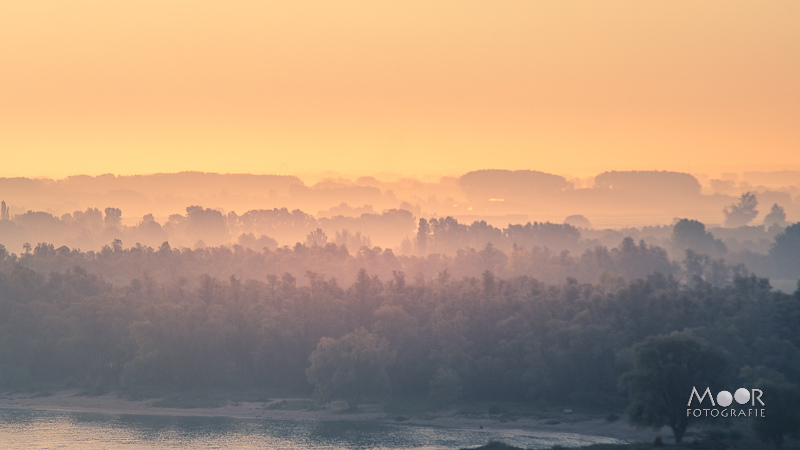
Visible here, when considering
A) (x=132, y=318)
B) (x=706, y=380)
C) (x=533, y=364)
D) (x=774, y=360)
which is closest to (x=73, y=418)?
(x=132, y=318)

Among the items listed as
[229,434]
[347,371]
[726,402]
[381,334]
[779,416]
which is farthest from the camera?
[381,334]

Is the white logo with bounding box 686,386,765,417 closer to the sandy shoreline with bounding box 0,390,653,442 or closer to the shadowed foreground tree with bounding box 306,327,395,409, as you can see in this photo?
the sandy shoreline with bounding box 0,390,653,442

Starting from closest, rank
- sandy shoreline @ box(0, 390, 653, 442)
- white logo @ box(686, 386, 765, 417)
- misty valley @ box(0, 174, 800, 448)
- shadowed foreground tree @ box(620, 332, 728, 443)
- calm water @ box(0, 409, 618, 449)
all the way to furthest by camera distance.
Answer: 1. shadowed foreground tree @ box(620, 332, 728, 443)
2. white logo @ box(686, 386, 765, 417)
3. calm water @ box(0, 409, 618, 449)
4. sandy shoreline @ box(0, 390, 653, 442)
5. misty valley @ box(0, 174, 800, 448)

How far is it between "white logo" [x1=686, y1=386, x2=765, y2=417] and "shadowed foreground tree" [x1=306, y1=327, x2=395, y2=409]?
43.0 m

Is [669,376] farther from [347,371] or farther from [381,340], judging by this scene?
[381,340]

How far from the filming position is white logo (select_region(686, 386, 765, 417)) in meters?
81.9

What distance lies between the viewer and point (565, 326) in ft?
382

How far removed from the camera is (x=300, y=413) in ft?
360

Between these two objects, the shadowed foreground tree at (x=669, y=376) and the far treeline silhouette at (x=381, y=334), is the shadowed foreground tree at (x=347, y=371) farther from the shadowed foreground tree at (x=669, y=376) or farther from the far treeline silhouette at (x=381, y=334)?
the shadowed foreground tree at (x=669, y=376)

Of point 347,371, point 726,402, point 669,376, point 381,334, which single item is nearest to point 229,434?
point 347,371

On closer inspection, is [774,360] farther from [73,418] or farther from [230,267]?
[230,267]

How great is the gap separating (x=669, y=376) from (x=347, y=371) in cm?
4431

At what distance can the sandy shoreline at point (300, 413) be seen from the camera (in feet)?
317

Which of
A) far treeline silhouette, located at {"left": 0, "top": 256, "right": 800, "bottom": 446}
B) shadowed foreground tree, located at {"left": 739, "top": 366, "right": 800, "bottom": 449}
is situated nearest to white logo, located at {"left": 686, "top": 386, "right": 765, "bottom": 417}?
shadowed foreground tree, located at {"left": 739, "top": 366, "right": 800, "bottom": 449}
